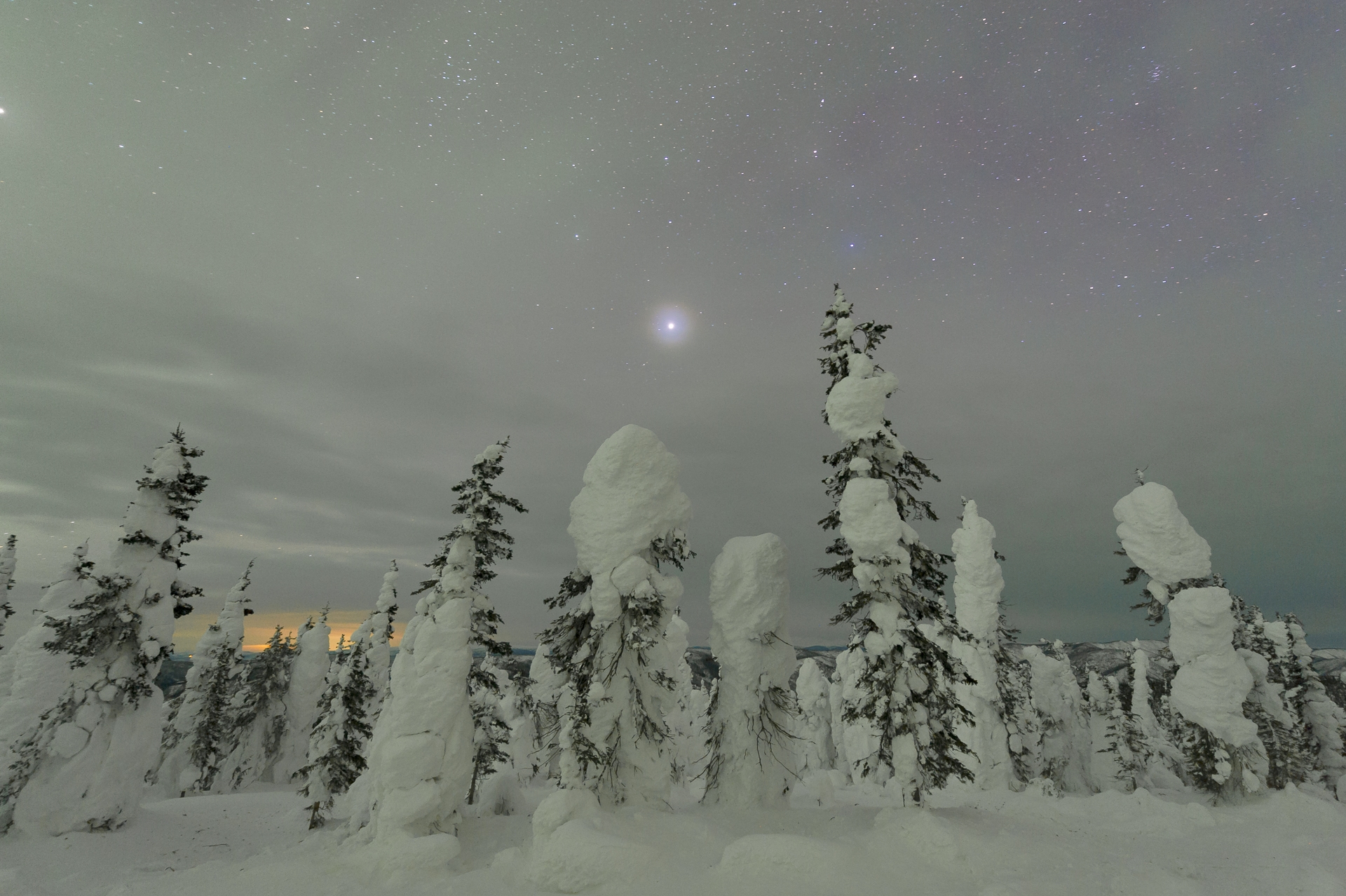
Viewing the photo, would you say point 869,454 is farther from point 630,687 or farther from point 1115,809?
point 1115,809

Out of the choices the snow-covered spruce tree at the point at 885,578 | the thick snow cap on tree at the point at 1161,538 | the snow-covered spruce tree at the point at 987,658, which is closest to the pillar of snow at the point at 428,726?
the snow-covered spruce tree at the point at 885,578

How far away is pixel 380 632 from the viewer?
33.6 meters

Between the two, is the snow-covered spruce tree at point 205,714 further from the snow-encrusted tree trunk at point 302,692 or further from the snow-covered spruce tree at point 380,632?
the snow-covered spruce tree at point 380,632

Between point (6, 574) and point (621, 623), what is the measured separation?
42790 millimetres

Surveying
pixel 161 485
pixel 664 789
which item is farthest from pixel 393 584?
pixel 664 789

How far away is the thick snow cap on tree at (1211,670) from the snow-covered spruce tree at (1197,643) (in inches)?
1.1

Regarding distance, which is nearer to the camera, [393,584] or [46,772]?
[46,772]

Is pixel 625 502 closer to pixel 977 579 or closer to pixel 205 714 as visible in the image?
pixel 977 579

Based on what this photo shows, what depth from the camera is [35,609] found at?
19.1m

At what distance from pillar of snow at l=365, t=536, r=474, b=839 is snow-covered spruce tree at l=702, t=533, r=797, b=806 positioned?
774cm

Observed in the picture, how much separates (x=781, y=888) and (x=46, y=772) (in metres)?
23.3

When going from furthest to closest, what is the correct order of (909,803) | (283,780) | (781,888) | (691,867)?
1. (283,780)
2. (909,803)
3. (691,867)
4. (781,888)

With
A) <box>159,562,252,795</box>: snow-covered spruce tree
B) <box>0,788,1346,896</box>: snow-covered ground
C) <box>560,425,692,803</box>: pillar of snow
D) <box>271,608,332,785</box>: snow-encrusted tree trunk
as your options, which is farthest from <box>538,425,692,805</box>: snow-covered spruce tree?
<box>271,608,332,785</box>: snow-encrusted tree trunk

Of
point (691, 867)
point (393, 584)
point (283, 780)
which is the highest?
point (393, 584)
